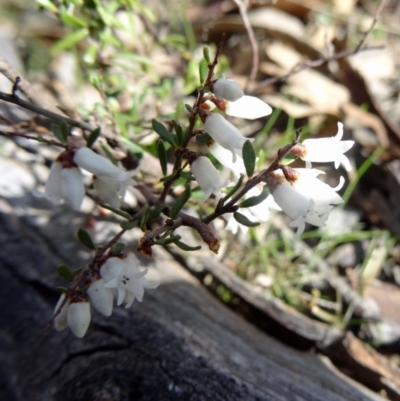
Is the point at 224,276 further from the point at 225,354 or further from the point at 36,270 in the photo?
the point at 36,270

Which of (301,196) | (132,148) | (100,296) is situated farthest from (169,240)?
(132,148)

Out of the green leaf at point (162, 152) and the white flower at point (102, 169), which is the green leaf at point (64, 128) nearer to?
the white flower at point (102, 169)

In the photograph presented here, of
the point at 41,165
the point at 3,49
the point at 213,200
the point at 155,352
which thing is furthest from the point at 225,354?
the point at 3,49

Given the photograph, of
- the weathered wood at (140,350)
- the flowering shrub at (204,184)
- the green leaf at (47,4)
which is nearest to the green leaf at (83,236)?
the flowering shrub at (204,184)

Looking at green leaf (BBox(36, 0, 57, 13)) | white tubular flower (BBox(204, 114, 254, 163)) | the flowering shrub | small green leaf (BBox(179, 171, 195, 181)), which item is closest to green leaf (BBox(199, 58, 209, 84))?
the flowering shrub

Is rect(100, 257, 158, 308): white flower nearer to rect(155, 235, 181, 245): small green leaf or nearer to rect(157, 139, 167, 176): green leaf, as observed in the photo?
rect(155, 235, 181, 245): small green leaf
